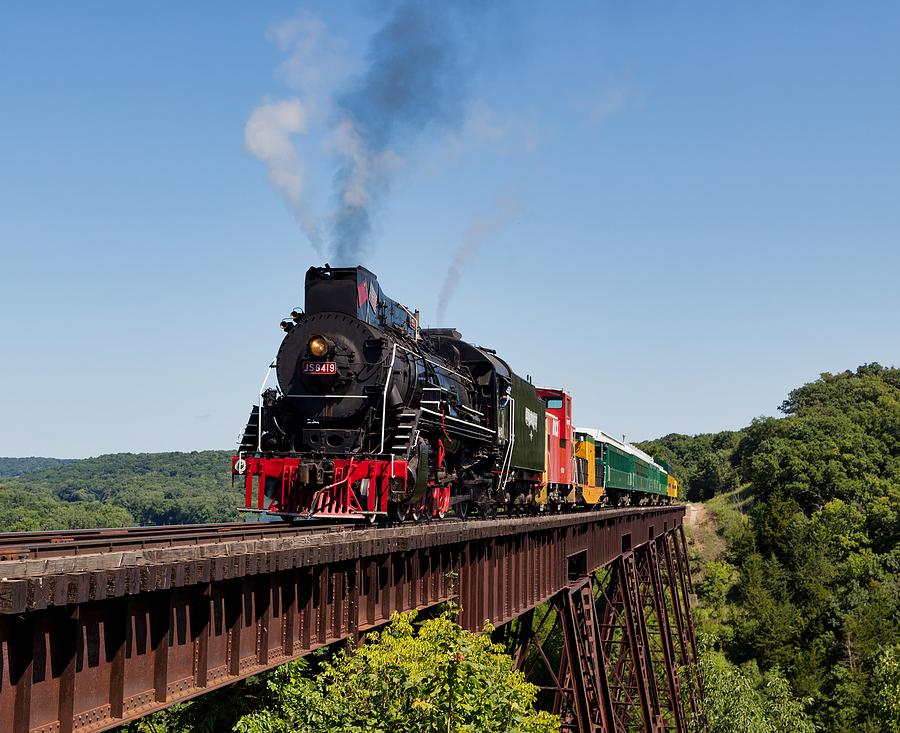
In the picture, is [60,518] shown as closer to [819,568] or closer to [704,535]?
[704,535]

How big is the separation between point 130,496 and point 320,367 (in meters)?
118

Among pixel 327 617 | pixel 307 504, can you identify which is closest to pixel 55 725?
pixel 327 617

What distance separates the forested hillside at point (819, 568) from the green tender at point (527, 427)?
72.3 ft

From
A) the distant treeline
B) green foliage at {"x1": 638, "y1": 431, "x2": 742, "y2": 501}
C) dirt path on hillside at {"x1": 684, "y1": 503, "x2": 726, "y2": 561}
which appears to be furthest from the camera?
green foliage at {"x1": 638, "y1": 431, "x2": 742, "y2": 501}

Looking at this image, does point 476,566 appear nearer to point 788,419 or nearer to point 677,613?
point 677,613

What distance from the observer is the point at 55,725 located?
596 centimetres

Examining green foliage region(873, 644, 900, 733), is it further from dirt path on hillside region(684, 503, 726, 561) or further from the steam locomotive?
the steam locomotive

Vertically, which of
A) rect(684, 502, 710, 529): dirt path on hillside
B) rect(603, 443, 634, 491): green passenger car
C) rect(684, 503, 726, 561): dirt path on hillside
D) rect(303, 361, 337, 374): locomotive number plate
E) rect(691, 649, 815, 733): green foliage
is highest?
rect(303, 361, 337, 374): locomotive number plate

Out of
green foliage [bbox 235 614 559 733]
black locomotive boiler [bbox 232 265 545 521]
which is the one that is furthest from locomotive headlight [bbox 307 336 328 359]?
green foliage [bbox 235 614 559 733]

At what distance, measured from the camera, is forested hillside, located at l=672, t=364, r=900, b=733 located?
176 feet

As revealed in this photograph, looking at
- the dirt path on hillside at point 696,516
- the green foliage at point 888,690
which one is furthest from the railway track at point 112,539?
the dirt path on hillside at point 696,516

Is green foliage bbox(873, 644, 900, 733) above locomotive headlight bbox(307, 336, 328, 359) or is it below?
below

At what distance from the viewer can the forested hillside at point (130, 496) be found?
2996 inches

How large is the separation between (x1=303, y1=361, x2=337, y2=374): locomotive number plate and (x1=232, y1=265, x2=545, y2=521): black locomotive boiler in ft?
0.06
